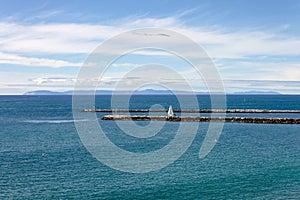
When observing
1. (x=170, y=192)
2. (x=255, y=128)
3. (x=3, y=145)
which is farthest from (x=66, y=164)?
(x=255, y=128)

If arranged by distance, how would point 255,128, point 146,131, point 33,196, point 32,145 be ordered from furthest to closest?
point 255,128 < point 146,131 < point 32,145 < point 33,196

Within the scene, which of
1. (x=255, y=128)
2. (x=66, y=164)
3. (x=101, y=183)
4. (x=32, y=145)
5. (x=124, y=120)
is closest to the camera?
(x=101, y=183)

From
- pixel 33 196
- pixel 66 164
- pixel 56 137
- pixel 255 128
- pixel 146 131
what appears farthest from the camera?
pixel 255 128

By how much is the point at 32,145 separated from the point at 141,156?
18.5m

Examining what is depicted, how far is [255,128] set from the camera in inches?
3275

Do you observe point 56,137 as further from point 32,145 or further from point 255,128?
point 255,128

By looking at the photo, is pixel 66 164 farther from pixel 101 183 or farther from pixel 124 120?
pixel 124 120

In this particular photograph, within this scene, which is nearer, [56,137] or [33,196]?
[33,196]

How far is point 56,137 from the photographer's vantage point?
6700 cm

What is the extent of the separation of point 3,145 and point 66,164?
1902 cm

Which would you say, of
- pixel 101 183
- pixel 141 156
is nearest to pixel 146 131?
pixel 141 156

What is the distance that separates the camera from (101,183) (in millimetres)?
36031

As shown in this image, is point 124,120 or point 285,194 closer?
point 285,194

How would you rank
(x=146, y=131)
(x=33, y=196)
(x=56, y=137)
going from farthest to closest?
(x=146, y=131), (x=56, y=137), (x=33, y=196)
